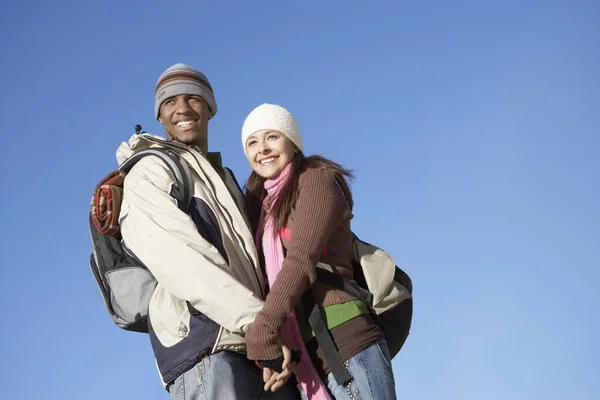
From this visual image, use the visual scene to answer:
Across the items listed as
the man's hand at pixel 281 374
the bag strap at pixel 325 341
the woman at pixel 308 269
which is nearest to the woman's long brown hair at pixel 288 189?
the woman at pixel 308 269

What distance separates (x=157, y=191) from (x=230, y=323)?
850mm

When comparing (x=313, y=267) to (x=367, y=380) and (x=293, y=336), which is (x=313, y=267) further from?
(x=367, y=380)

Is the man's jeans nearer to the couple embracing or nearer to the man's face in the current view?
the couple embracing

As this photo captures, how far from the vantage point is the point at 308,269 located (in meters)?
3.71

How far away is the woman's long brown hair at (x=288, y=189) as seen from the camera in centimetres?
403

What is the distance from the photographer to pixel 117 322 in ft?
13.6

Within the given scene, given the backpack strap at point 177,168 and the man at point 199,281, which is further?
the backpack strap at point 177,168

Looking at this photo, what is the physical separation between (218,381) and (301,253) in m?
0.77

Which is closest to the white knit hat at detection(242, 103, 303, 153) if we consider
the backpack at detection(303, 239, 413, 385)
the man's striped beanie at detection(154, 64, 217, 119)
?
the man's striped beanie at detection(154, 64, 217, 119)

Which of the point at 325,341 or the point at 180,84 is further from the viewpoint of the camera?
the point at 180,84

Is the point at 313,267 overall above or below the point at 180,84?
below

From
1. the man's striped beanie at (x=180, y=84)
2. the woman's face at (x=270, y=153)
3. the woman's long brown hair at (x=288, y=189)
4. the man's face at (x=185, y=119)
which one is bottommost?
the woman's long brown hair at (x=288, y=189)

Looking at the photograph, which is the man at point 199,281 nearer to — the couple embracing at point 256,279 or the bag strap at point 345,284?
the couple embracing at point 256,279

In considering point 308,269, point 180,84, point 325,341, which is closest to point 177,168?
point 180,84
